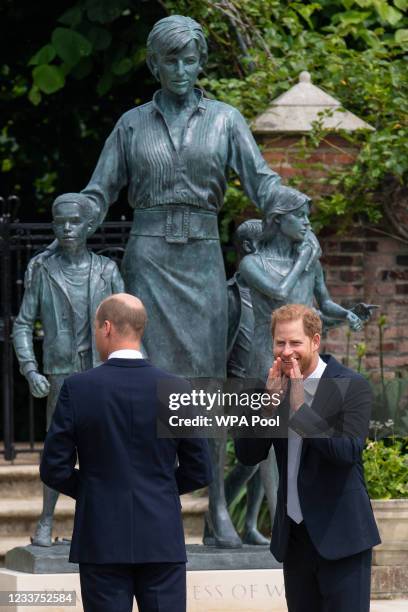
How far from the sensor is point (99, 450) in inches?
192

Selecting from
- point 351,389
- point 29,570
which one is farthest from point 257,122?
point 351,389

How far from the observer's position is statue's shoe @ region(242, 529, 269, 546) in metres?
7.47

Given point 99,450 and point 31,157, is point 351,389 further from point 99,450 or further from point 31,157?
point 31,157

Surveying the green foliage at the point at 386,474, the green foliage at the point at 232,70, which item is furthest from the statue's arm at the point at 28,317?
the green foliage at the point at 232,70

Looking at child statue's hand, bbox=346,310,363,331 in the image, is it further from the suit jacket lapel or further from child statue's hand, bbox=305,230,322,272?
the suit jacket lapel

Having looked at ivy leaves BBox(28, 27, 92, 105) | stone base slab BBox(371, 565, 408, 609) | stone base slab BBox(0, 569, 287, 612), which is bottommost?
stone base slab BBox(371, 565, 408, 609)

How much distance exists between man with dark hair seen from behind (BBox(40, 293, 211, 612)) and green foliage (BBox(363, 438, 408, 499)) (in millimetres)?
3205

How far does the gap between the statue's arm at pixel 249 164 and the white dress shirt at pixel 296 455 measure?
226 cm

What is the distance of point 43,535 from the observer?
7.17 m

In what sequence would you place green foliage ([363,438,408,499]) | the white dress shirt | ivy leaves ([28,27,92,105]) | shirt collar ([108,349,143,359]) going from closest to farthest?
the white dress shirt
shirt collar ([108,349,143,359])
green foliage ([363,438,408,499])
ivy leaves ([28,27,92,105])

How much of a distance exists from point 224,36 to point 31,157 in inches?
79.9

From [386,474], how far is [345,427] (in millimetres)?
3362

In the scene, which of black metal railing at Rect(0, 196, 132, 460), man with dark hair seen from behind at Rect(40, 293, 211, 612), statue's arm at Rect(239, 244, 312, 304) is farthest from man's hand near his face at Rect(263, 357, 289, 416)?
black metal railing at Rect(0, 196, 132, 460)

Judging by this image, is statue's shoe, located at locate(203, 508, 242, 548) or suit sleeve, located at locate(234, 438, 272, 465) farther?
statue's shoe, located at locate(203, 508, 242, 548)
